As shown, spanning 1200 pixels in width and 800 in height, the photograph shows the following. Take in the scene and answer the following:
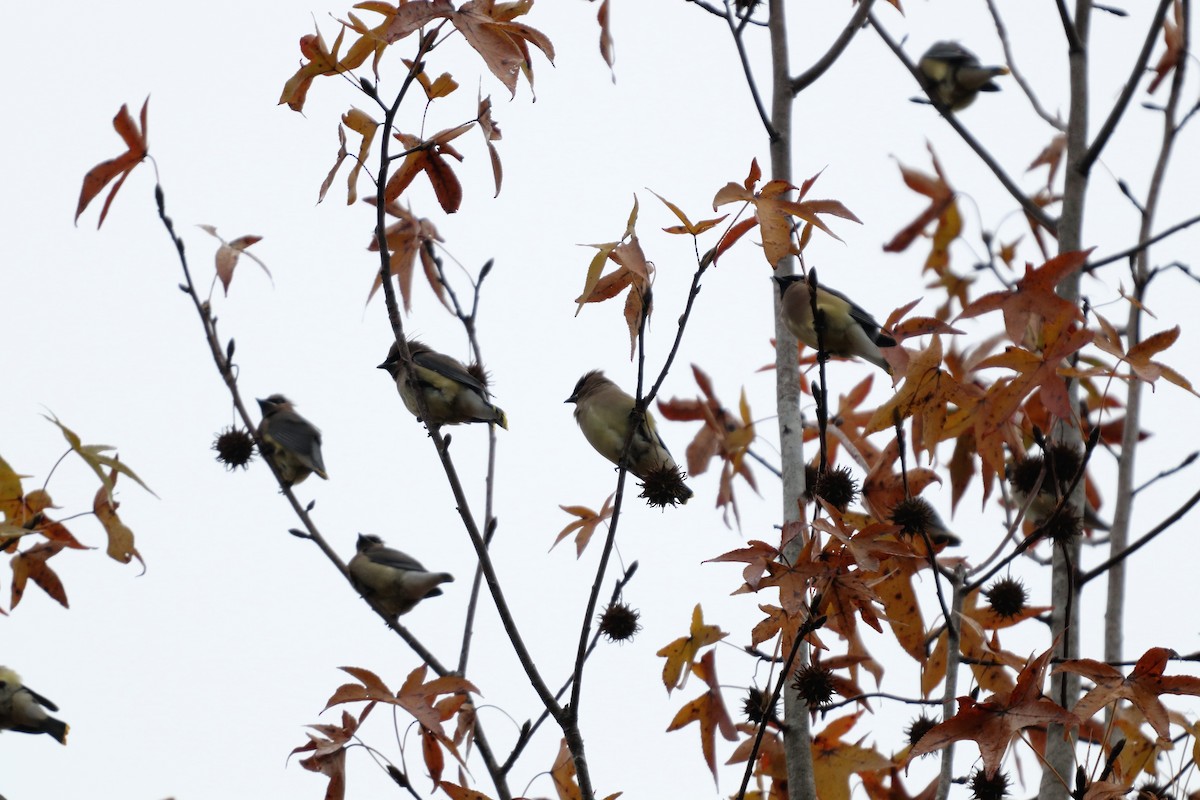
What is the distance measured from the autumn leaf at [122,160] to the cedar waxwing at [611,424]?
2.18 m

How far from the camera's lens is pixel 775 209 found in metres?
2.74

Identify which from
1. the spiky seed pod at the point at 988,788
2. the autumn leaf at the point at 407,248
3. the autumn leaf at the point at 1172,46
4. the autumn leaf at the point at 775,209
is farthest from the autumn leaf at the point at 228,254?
the autumn leaf at the point at 1172,46

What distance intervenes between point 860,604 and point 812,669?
514 mm

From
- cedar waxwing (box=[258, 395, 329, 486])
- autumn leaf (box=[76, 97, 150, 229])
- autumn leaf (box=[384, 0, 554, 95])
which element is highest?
cedar waxwing (box=[258, 395, 329, 486])

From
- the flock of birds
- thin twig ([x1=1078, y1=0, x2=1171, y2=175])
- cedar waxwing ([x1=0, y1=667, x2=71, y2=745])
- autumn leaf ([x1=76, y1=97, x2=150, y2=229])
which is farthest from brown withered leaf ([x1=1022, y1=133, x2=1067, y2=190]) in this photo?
cedar waxwing ([x1=0, y1=667, x2=71, y2=745])

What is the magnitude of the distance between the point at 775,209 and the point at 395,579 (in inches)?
161

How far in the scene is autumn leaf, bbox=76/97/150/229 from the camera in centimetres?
348

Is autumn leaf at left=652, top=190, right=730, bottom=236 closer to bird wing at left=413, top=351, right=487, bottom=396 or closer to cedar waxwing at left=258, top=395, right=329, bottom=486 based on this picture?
bird wing at left=413, top=351, right=487, bottom=396

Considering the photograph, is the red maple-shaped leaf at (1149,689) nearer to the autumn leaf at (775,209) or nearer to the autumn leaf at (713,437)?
the autumn leaf at (775,209)

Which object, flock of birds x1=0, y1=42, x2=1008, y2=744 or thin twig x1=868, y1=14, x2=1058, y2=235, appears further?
flock of birds x1=0, y1=42, x2=1008, y2=744

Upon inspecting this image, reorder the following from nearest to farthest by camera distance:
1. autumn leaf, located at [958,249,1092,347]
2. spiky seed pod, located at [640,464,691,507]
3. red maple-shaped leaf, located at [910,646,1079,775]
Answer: red maple-shaped leaf, located at [910,646,1079,775], autumn leaf, located at [958,249,1092,347], spiky seed pod, located at [640,464,691,507]

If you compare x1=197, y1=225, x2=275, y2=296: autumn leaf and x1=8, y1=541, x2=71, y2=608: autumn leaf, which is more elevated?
x1=197, y1=225, x2=275, y2=296: autumn leaf

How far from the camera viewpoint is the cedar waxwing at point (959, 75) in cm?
732

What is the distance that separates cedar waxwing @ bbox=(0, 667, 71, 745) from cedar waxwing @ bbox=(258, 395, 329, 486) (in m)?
1.99
